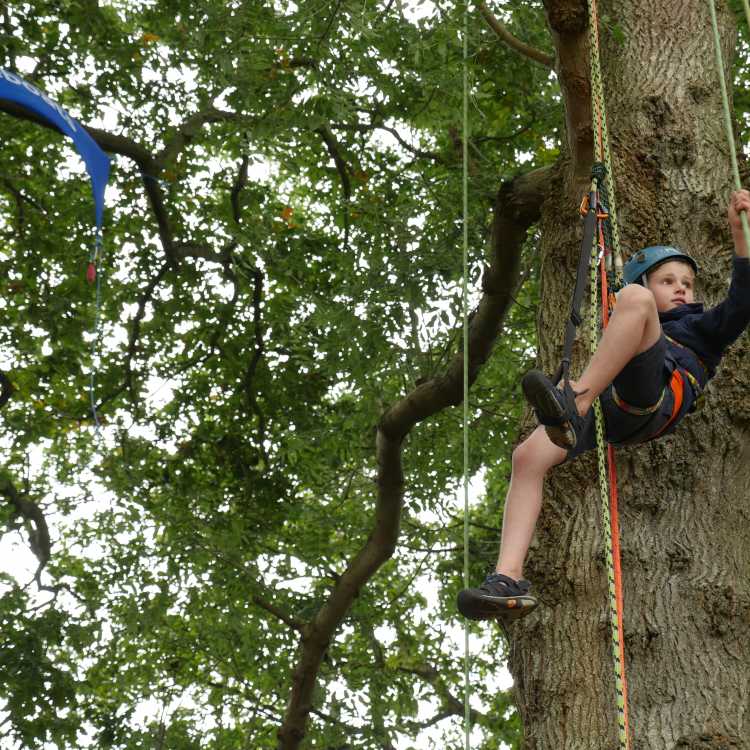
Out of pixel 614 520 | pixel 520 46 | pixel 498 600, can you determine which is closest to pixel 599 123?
pixel 614 520

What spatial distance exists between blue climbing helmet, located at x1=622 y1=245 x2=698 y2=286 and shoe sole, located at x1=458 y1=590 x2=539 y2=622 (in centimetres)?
107

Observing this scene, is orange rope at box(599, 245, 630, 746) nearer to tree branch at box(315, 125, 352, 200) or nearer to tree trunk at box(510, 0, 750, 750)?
tree trunk at box(510, 0, 750, 750)

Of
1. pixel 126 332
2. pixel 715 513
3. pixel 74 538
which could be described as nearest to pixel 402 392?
pixel 126 332

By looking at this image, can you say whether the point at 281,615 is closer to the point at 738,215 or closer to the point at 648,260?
the point at 648,260

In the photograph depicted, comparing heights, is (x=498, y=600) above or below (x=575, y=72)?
below

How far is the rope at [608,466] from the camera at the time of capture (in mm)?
2557

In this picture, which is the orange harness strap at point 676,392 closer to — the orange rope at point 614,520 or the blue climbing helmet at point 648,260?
the orange rope at point 614,520

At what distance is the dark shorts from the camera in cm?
299

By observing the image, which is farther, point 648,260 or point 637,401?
point 648,260

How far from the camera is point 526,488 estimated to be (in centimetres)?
310

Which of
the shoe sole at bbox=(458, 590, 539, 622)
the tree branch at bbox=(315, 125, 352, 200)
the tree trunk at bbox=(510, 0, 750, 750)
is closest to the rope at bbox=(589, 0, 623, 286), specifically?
the tree trunk at bbox=(510, 0, 750, 750)

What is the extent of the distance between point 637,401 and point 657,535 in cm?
37

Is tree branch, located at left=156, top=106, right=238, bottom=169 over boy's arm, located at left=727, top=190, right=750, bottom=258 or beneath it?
over

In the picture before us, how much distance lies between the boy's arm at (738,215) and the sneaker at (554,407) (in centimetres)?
77
